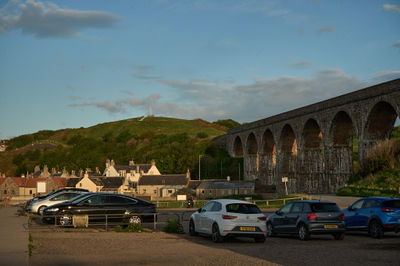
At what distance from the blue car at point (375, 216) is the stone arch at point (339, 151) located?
3114cm

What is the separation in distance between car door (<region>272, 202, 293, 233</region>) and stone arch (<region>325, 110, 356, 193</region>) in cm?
3233

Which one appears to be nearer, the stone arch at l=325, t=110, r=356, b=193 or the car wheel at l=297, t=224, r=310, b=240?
the car wheel at l=297, t=224, r=310, b=240

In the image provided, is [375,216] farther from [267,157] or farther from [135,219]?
[267,157]

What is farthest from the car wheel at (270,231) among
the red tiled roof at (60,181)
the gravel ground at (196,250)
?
the red tiled roof at (60,181)

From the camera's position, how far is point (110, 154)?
142875 millimetres

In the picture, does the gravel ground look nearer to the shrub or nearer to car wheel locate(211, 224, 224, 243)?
car wheel locate(211, 224, 224, 243)

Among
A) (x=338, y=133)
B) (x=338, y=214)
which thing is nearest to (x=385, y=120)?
(x=338, y=133)

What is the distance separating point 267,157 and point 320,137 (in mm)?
16881

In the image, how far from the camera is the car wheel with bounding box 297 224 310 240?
56.7ft

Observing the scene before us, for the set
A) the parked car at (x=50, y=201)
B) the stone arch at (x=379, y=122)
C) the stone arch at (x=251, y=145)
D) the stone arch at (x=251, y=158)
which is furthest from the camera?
the stone arch at (x=251, y=145)

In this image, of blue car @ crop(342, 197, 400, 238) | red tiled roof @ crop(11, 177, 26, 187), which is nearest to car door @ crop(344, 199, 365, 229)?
blue car @ crop(342, 197, 400, 238)

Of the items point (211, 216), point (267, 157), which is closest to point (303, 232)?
point (211, 216)

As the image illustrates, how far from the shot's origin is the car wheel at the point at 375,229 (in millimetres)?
17841

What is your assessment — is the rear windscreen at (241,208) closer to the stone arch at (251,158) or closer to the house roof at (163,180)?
the house roof at (163,180)
